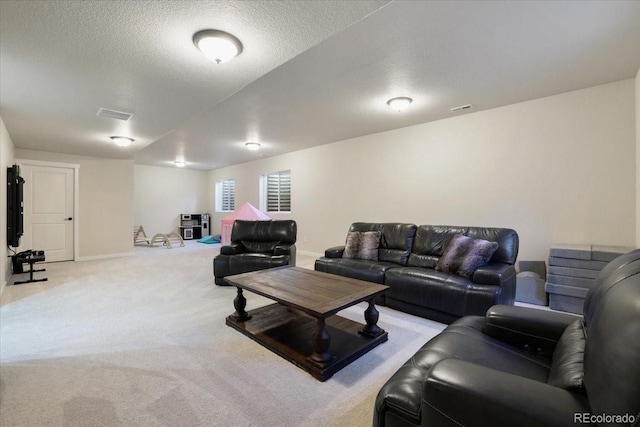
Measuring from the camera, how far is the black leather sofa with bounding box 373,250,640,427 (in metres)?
0.71

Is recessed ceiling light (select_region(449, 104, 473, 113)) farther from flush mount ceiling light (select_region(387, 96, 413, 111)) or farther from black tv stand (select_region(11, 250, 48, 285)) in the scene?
black tv stand (select_region(11, 250, 48, 285))

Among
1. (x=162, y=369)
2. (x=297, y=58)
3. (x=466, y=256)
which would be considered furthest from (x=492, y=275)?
(x=162, y=369)

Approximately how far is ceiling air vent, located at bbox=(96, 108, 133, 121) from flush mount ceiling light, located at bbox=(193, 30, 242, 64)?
2.13m

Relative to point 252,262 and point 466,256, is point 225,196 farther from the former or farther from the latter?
point 466,256

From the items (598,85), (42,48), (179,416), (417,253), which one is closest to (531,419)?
(179,416)

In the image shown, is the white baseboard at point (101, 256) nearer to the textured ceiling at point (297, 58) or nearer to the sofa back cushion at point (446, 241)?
the textured ceiling at point (297, 58)

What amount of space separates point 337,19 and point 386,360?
2.36 metres

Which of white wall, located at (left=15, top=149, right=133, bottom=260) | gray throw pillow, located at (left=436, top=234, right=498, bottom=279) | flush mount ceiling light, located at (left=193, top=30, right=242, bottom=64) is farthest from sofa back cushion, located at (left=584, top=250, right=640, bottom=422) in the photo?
white wall, located at (left=15, top=149, right=133, bottom=260)

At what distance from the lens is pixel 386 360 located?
6.95 ft

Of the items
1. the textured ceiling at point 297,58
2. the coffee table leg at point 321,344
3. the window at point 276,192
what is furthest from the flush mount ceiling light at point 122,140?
the coffee table leg at point 321,344

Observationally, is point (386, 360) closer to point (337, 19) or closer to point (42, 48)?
point (337, 19)

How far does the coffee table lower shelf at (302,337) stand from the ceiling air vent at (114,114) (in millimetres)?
2821

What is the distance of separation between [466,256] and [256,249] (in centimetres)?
307

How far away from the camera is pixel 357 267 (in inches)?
136
